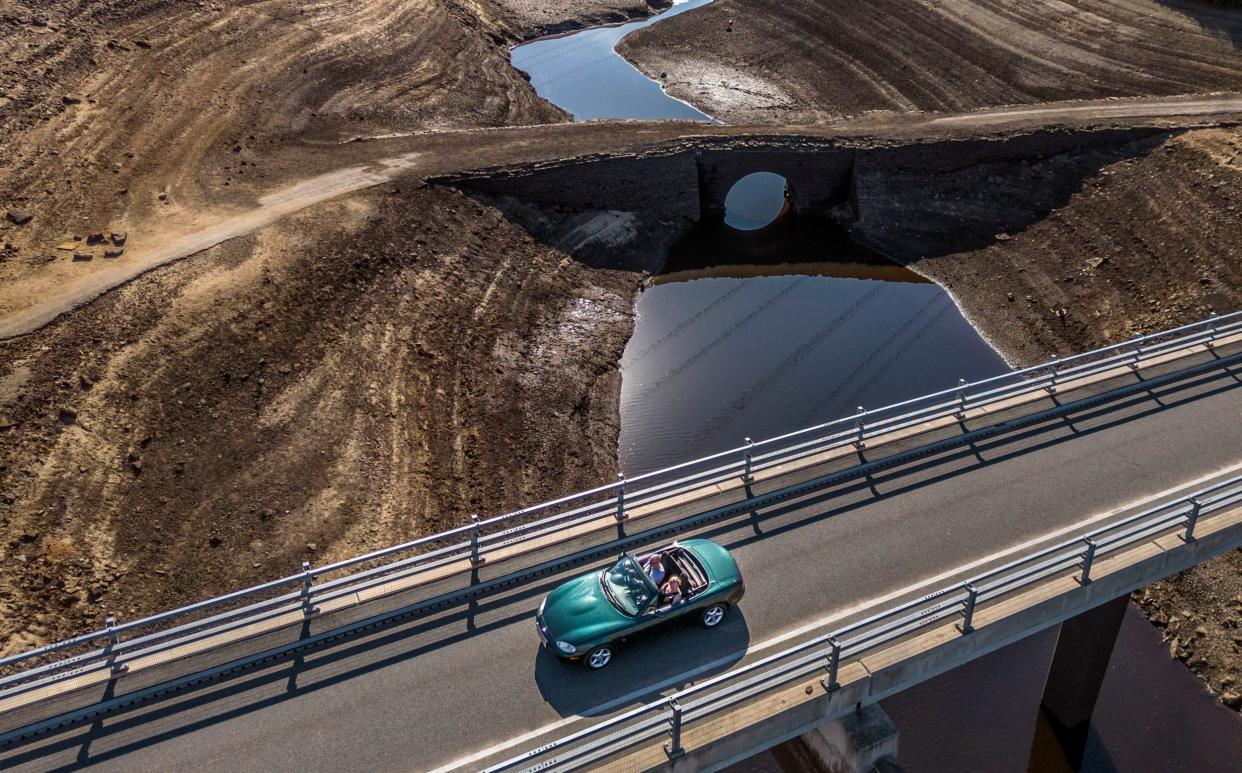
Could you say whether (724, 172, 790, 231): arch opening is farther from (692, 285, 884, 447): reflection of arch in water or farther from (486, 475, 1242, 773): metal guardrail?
(486, 475, 1242, 773): metal guardrail

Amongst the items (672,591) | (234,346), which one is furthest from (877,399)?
(234,346)

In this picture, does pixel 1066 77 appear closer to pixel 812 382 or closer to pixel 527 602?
pixel 812 382

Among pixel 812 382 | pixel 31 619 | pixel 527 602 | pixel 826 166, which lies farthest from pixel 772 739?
pixel 826 166

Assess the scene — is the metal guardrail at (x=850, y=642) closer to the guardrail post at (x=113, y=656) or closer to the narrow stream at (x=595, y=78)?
the guardrail post at (x=113, y=656)

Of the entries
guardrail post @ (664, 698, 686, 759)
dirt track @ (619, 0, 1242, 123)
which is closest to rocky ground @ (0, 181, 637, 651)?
guardrail post @ (664, 698, 686, 759)

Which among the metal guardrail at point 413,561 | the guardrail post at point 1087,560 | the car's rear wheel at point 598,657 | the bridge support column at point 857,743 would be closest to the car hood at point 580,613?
the car's rear wheel at point 598,657

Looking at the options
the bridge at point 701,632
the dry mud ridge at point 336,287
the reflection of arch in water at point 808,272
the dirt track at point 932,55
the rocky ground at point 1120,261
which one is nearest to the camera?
the bridge at point 701,632
